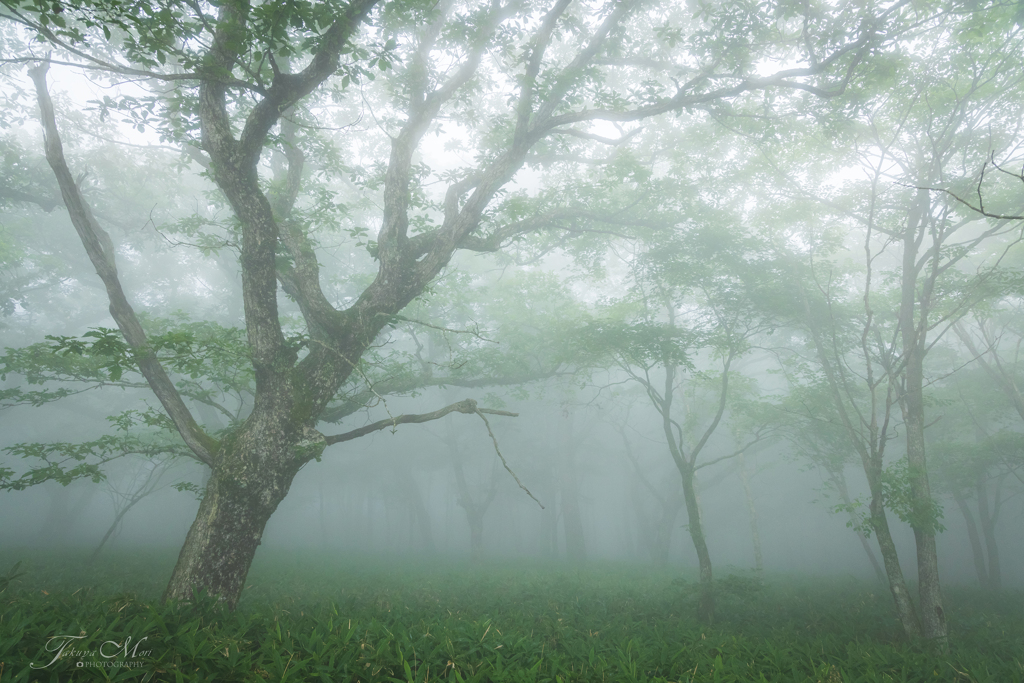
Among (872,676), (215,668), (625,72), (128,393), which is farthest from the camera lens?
(128,393)

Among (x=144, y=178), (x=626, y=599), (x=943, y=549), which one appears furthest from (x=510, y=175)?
(x=943, y=549)

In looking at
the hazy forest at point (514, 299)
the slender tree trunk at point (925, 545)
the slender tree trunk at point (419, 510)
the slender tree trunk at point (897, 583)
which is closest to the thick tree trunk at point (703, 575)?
the hazy forest at point (514, 299)

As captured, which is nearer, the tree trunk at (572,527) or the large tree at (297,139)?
the large tree at (297,139)

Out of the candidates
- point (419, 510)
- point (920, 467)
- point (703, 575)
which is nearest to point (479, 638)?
point (703, 575)

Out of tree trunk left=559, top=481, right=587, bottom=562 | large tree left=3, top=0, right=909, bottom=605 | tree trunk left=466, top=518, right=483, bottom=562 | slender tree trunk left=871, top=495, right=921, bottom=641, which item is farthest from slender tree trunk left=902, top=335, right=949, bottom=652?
tree trunk left=466, top=518, right=483, bottom=562

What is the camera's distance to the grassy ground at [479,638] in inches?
140

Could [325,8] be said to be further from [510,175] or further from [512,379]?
[512,379]

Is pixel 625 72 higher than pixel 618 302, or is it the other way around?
pixel 625 72

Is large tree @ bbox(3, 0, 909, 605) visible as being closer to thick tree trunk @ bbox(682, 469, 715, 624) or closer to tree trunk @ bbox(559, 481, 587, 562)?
thick tree trunk @ bbox(682, 469, 715, 624)

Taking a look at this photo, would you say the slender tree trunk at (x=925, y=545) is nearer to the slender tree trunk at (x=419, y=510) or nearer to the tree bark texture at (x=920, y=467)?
the tree bark texture at (x=920, y=467)

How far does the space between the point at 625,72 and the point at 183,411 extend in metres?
18.8

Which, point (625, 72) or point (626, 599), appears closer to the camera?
point (626, 599)

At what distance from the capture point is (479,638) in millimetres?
4805

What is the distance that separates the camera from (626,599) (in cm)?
1035
